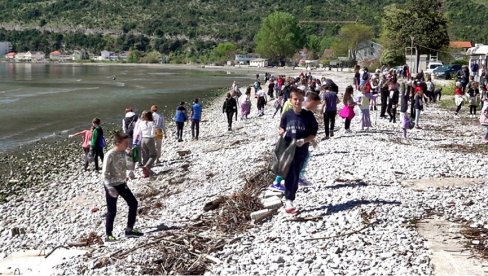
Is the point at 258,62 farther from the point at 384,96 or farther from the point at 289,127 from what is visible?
the point at 289,127

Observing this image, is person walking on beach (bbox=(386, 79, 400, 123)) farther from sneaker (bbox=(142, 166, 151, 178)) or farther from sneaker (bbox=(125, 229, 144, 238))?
sneaker (bbox=(125, 229, 144, 238))

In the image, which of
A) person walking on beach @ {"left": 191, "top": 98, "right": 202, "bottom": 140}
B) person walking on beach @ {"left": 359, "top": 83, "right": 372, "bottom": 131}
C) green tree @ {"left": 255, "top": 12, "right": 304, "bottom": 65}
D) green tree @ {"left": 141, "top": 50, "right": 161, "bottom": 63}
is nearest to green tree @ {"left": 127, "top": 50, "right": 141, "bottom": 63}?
green tree @ {"left": 141, "top": 50, "right": 161, "bottom": 63}

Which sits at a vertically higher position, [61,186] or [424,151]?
[424,151]

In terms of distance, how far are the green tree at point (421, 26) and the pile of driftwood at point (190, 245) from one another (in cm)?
4541

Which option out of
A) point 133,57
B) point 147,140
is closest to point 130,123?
point 147,140

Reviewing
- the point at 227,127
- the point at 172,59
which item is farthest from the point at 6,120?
the point at 172,59

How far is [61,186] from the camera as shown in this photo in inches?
655

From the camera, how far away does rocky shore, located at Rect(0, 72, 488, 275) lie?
7.68 m

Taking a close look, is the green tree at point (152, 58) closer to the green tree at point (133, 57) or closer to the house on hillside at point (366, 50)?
the green tree at point (133, 57)

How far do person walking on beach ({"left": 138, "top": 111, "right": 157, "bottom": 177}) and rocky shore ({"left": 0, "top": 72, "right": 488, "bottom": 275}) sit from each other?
0.44 m

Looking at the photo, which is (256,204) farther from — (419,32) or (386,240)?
(419,32)

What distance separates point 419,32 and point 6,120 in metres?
36.3

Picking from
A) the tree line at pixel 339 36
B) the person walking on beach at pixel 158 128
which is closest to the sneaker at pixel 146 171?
the person walking on beach at pixel 158 128

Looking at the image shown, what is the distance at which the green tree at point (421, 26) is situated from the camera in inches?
2126
